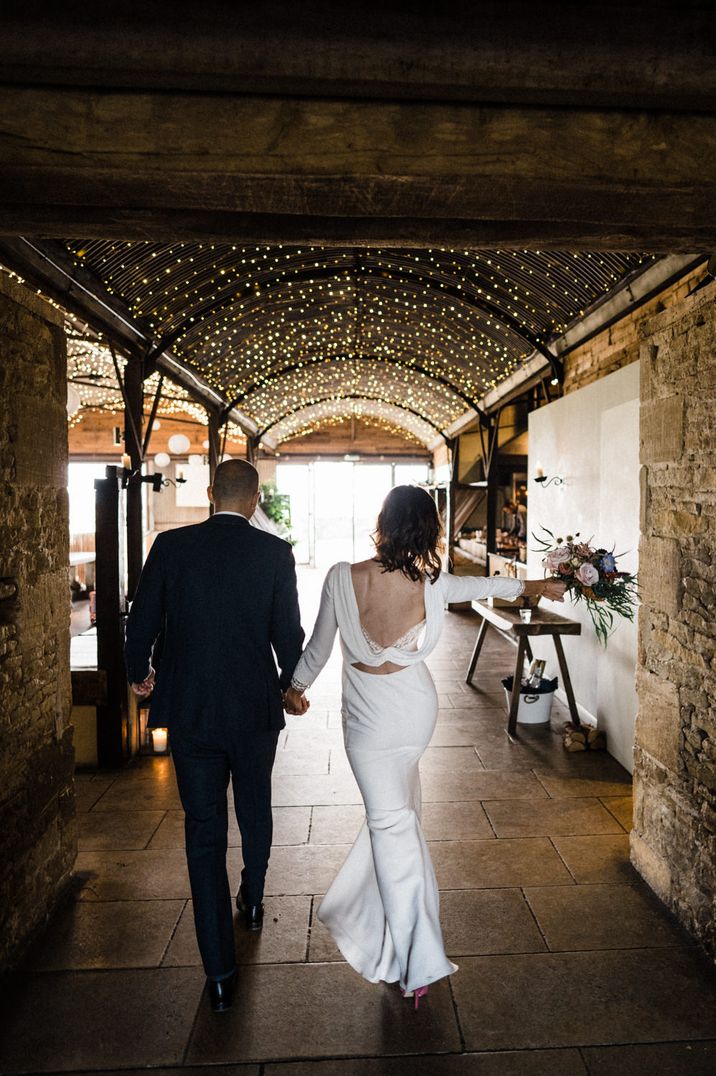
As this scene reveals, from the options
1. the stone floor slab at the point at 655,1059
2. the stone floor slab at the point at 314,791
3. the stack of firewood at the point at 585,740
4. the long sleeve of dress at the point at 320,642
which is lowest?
the stone floor slab at the point at 655,1059

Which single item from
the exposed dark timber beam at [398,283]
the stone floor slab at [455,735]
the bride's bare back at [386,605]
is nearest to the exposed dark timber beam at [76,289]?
the exposed dark timber beam at [398,283]

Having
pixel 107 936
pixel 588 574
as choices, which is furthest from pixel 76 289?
pixel 107 936

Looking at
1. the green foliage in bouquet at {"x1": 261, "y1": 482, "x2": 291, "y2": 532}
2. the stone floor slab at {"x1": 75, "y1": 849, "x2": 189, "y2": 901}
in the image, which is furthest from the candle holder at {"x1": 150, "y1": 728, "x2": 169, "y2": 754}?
the green foliage in bouquet at {"x1": 261, "y1": 482, "x2": 291, "y2": 532}

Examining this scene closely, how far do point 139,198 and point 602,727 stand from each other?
4561mm

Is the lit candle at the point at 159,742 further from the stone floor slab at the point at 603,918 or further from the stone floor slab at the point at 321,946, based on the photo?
the stone floor slab at the point at 603,918

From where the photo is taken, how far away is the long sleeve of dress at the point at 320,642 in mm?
→ 2604

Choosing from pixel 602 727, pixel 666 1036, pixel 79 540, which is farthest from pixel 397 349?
pixel 79 540

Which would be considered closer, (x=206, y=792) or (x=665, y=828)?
(x=206, y=792)

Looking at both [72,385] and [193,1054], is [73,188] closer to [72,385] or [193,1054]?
[193,1054]

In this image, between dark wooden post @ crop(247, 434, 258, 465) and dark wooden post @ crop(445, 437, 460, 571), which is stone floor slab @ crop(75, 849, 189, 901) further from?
dark wooden post @ crop(247, 434, 258, 465)

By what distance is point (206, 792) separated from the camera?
2.49 meters

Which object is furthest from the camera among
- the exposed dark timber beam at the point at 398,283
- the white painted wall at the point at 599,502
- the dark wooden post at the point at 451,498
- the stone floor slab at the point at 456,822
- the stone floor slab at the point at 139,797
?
the dark wooden post at the point at 451,498

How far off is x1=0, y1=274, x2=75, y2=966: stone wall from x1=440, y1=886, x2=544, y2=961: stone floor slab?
1.72 metres

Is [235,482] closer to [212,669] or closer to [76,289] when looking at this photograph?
[212,669]
